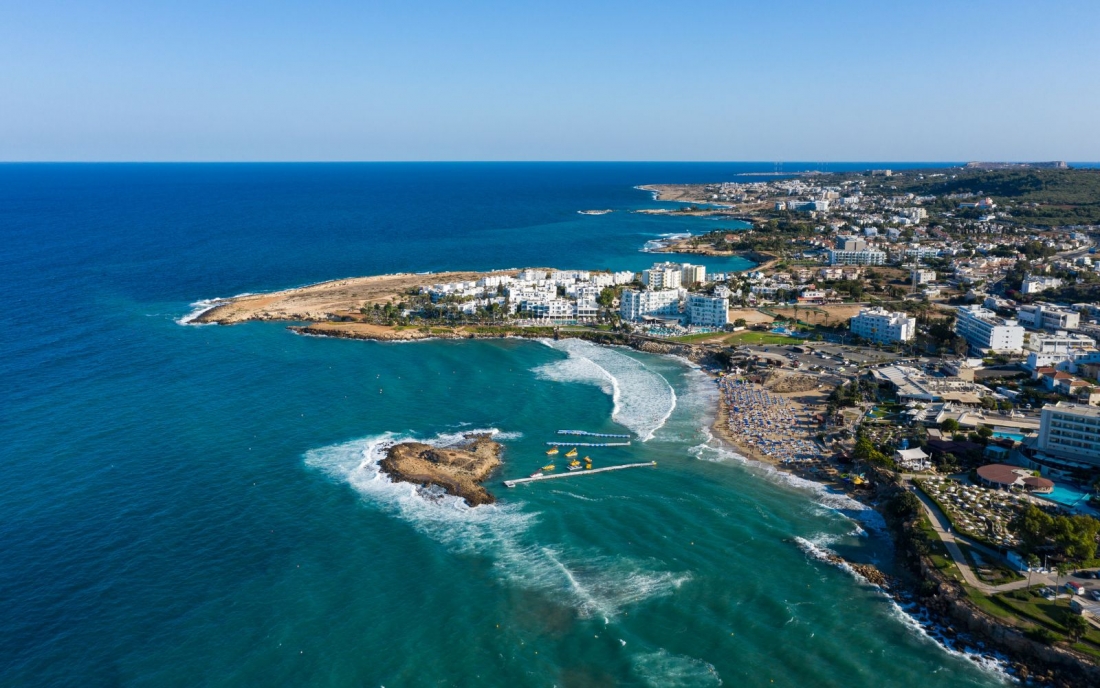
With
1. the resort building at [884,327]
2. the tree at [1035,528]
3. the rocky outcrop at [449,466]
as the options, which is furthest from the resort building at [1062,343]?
the rocky outcrop at [449,466]

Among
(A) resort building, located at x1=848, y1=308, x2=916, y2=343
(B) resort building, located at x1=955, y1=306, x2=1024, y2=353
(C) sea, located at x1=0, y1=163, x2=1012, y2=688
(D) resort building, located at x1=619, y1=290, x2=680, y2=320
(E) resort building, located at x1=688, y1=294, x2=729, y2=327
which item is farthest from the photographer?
(D) resort building, located at x1=619, y1=290, x2=680, y2=320

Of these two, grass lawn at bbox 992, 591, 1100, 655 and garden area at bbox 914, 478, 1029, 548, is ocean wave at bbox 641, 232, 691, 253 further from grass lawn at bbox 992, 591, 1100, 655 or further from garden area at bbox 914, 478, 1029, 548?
grass lawn at bbox 992, 591, 1100, 655

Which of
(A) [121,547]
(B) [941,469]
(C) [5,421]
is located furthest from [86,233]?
(B) [941,469]

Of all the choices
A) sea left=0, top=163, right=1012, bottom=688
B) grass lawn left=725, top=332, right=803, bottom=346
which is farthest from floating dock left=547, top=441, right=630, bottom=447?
grass lawn left=725, top=332, right=803, bottom=346

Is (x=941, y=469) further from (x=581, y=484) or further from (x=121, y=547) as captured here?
(x=121, y=547)

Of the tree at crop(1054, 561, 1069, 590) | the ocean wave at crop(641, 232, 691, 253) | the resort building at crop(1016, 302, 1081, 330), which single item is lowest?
the tree at crop(1054, 561, 1069, 590)

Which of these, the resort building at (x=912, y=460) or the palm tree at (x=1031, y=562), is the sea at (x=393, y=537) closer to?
the resort building at (x=912, y=460)

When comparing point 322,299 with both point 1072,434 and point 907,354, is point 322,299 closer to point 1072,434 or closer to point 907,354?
point 907,354
